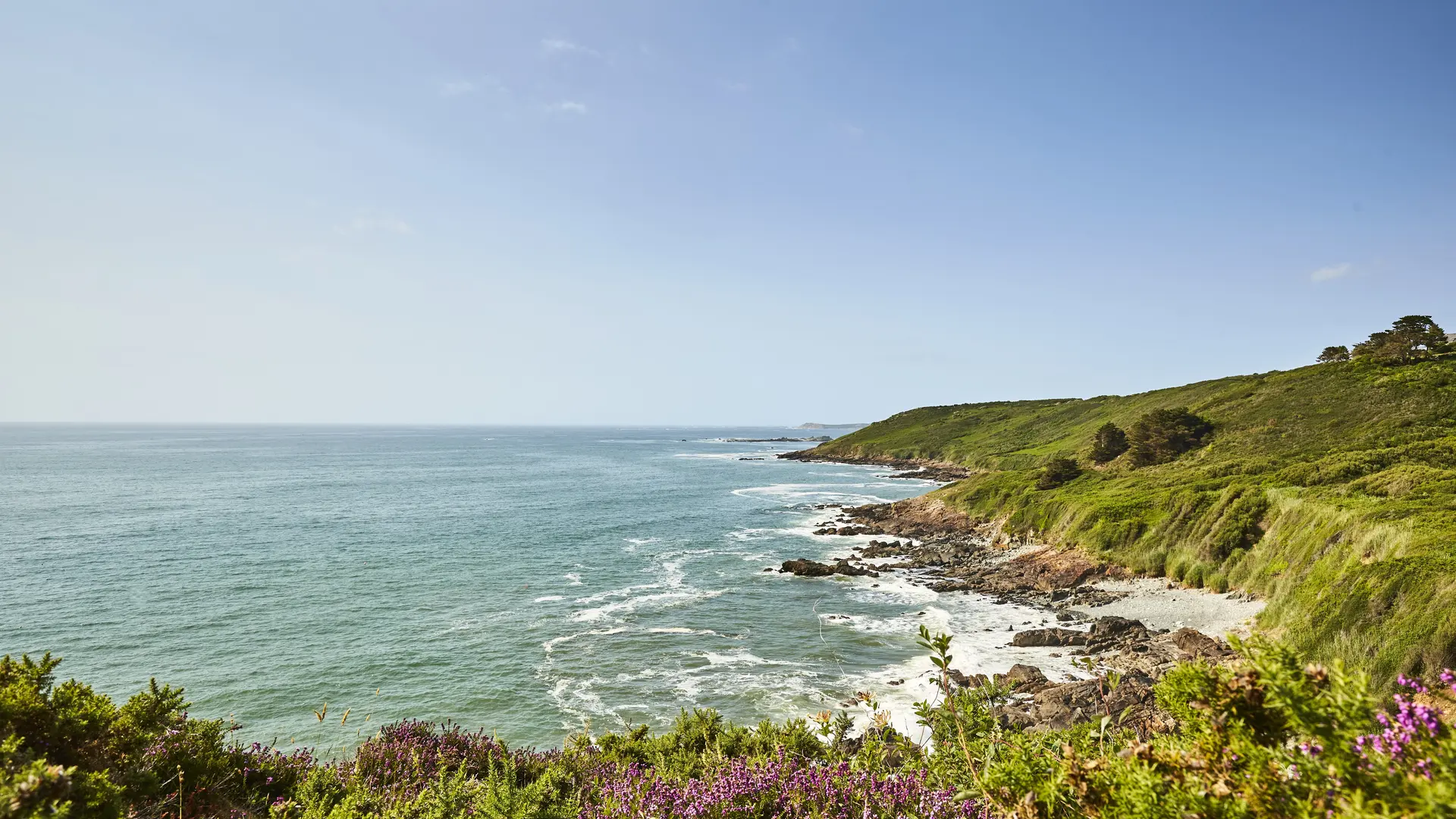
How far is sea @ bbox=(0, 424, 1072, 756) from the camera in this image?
26.1m

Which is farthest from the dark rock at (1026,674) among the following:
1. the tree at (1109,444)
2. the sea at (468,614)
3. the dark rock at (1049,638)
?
the tree at (1109,444)

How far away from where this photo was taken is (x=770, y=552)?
55.3 metres

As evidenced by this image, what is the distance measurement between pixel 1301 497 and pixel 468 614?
1886 inches

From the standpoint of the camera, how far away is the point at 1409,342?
74.3m

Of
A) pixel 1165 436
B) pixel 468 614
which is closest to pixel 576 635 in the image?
pixel 468 614

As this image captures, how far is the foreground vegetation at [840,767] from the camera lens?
2697 millimetres

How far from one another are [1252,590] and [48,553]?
84236 millimetres

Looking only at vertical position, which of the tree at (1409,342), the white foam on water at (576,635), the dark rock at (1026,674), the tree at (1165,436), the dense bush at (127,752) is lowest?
the white foam on water at (576,635)

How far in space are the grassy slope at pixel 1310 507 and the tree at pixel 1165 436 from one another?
1.76 meters

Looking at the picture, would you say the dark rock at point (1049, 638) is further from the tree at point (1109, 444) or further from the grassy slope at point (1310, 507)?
the tree at point (1109, 444)

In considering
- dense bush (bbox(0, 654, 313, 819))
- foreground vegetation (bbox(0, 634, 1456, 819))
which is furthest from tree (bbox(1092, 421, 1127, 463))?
dense bush (bbox(0, 654, 313, 819))

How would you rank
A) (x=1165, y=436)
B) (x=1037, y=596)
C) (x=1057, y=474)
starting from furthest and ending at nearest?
(x=1165, y=436) < (x=1057, y=474) < (x=1037, y=596)

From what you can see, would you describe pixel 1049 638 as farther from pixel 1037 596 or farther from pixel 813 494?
pixel 813 494

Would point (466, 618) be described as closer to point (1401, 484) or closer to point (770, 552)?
point (770, 552)
